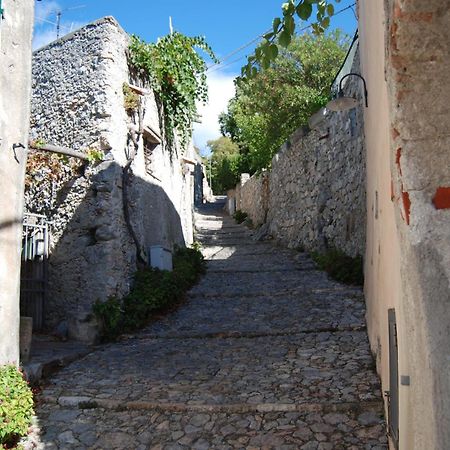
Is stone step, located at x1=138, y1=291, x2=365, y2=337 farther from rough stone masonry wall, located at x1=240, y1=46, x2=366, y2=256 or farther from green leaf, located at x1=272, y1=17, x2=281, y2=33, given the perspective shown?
green leaf, located at x1=272, y1=17, x2=281, y2=33

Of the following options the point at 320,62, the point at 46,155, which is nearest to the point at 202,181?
the point at 320,62

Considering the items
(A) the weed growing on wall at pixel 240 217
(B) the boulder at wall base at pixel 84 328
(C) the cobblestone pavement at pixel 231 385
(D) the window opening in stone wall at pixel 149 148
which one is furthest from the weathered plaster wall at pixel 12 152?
(A) the weed growing on wall at pixel 240 217

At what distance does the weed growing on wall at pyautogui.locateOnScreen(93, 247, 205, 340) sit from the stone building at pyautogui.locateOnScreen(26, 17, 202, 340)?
0.16 m

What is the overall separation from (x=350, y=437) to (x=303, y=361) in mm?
1492

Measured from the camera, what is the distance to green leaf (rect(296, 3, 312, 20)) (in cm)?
250

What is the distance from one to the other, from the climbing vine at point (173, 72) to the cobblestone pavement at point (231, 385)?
12.4ft

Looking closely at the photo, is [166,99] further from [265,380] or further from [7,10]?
[265,380]

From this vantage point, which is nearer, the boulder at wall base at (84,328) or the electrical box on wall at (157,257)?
the boulder at wall base at (84,328)

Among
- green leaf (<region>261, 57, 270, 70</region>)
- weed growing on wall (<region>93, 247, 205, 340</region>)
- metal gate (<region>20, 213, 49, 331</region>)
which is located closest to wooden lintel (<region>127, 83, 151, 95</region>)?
metal gate (<region>20, 213, 49, 331</region>)

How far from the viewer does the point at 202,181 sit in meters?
31.4

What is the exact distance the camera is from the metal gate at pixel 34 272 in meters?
6.16

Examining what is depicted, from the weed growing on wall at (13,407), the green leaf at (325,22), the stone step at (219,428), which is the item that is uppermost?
the green leaf at (325,22)

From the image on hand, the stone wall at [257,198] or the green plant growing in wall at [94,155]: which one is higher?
the stone wall at [257,198]

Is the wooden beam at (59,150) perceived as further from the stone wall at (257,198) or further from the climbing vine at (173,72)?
the stone wall at (257,198)
